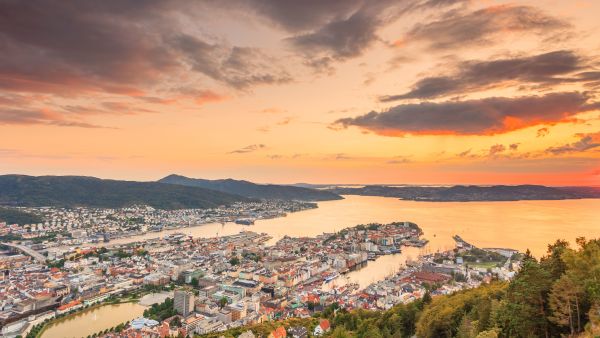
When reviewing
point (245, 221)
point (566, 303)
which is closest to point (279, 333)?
point (566, 303)

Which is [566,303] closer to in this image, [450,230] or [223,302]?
[223,302]

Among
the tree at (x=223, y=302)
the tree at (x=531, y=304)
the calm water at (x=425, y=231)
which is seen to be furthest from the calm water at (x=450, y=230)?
the tree at (x=531, y=304)

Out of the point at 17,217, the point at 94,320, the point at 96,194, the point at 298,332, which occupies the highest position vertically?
the point at 96,194

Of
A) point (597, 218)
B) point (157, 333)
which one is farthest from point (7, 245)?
point (597, 218)

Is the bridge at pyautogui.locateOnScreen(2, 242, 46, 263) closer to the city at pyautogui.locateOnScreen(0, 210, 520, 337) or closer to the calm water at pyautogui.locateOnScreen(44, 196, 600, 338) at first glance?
the city at pyautogui.locateOnScreen(0, 210, 520, 337)

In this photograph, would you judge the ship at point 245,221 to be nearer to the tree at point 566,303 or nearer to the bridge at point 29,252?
the bridge at point 29,252

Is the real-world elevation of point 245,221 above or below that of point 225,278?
above

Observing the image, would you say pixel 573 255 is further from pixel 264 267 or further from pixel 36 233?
pixel 36 233
